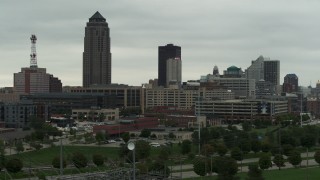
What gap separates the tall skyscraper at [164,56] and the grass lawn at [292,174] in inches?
5583

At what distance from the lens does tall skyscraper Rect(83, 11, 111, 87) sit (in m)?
142

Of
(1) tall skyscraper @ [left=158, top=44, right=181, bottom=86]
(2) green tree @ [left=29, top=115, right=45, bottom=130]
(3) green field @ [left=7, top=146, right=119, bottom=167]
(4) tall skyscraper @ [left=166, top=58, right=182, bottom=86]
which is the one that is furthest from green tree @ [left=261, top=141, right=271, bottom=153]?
(1) tall skyscraper @ [left=158, top=44, right=181, bottom=86]

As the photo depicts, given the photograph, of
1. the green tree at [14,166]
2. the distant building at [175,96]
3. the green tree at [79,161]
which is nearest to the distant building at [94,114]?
the distant building at [175,96]

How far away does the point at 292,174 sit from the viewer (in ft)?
99.5

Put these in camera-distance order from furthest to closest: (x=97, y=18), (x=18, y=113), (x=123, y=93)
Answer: (x=97, y=18) < (x=123, y=93) < (x=18, y=113)

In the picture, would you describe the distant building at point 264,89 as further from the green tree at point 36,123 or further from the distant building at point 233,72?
the green tree at point 36,123

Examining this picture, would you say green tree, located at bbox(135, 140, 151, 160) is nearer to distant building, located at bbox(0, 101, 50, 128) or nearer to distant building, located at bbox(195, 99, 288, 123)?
distant building, located at bbox(0, 101, 50, 128)

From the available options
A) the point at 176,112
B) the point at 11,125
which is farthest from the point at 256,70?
the point at 11,125

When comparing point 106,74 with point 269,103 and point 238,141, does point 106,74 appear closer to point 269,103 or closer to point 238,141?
point 269,103

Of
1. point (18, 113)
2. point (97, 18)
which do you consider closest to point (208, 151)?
point (18, 113)

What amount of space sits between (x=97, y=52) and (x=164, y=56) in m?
35.4

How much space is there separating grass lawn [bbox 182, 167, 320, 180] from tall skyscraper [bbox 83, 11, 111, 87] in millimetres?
112686

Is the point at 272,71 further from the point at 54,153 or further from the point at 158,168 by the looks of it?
the point at 158,168

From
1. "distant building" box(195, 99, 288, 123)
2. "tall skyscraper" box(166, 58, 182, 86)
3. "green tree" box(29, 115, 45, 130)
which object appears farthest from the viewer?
"tall skyscraper" box(166, 58, 182, 86)
